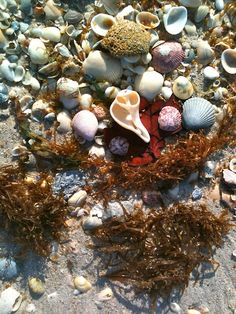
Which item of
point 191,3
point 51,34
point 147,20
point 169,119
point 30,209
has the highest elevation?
point 191,3

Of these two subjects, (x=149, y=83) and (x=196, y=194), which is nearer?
(x=149, y=83)

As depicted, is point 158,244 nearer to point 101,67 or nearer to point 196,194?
point 196,194

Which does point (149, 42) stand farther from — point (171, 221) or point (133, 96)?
point (171, 221)

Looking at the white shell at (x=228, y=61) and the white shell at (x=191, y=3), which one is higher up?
the white shell at (x=191, y=3)

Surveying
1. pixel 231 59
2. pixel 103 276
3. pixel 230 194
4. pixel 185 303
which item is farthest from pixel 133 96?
pixel 185 303

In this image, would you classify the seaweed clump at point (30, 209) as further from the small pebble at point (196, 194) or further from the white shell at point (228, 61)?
the white shell at point (228, 61)

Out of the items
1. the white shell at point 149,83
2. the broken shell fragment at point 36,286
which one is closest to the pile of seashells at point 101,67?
the white shell at point 149,83

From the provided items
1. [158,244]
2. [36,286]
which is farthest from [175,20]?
[36,286]
